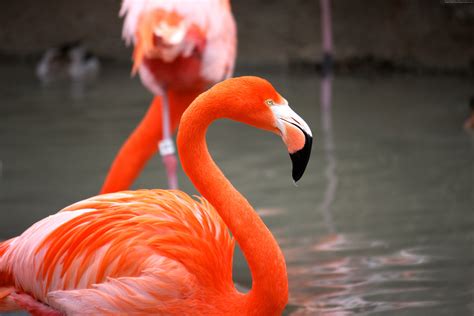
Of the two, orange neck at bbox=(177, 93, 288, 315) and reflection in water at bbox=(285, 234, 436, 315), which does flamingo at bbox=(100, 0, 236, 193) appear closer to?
reflection in water at bbox=(285, 234, 436, 315)

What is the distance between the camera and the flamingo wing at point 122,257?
2.37m

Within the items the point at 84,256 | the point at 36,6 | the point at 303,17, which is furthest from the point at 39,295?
the point at 36,6

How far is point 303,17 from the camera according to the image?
9.08 metres

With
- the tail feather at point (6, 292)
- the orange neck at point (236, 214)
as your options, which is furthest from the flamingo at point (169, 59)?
the orange neck at point (236, 214)

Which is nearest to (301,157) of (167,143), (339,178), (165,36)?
(165,36)

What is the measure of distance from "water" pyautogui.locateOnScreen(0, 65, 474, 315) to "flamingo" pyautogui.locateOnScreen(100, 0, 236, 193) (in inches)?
25.6

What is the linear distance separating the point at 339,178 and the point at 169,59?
5.03 ft

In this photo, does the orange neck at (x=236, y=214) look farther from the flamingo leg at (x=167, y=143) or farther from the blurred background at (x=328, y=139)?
the flamingo leg at (x=167, y=143)

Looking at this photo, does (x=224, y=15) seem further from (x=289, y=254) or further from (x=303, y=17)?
(x=303, y=17)

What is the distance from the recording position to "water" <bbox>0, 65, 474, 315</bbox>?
11.2 ft

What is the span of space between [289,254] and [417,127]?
2436 millimetres

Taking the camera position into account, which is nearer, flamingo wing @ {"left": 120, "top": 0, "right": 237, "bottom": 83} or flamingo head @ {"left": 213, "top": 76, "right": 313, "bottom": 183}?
flamingo head @ {"left": 213, "top": 76, "right": 313, "bottom": 183}

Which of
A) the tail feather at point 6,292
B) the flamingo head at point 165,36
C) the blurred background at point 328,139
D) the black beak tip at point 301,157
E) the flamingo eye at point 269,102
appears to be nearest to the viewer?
the black beak tip at point 301,157

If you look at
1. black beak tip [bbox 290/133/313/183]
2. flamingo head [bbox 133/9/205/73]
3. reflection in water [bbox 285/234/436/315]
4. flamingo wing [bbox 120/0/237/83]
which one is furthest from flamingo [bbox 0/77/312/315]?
flamingo wing [bbox 120/0/237/83]
